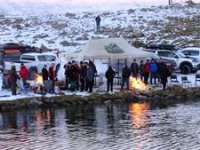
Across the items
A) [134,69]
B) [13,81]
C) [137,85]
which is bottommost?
[137,85]

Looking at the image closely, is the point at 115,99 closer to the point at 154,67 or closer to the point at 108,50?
the point at 154,67

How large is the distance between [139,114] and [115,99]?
5.79 metres

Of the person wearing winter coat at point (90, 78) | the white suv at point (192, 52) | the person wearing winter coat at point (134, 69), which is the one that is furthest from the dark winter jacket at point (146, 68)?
the white suv at point (192, 52)

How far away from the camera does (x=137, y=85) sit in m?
33.2

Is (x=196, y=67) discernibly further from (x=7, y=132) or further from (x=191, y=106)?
(x=7, y=132)

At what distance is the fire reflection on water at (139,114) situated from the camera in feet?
68.9

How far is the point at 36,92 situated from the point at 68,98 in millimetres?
2290

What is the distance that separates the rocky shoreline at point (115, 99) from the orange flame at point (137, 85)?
1.04 m

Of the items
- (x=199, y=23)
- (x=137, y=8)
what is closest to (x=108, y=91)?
(x=199, y=23)

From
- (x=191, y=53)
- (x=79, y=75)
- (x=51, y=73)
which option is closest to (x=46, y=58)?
(x=79, y=75)

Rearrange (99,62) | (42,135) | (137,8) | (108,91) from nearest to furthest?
1. (42,135)
2. (108,91)
3. (99,62)
4. (137,8)

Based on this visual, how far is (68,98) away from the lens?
93.8 ft

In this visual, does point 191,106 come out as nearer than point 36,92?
Yes

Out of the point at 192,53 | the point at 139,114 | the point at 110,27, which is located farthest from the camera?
the point at 110,27
